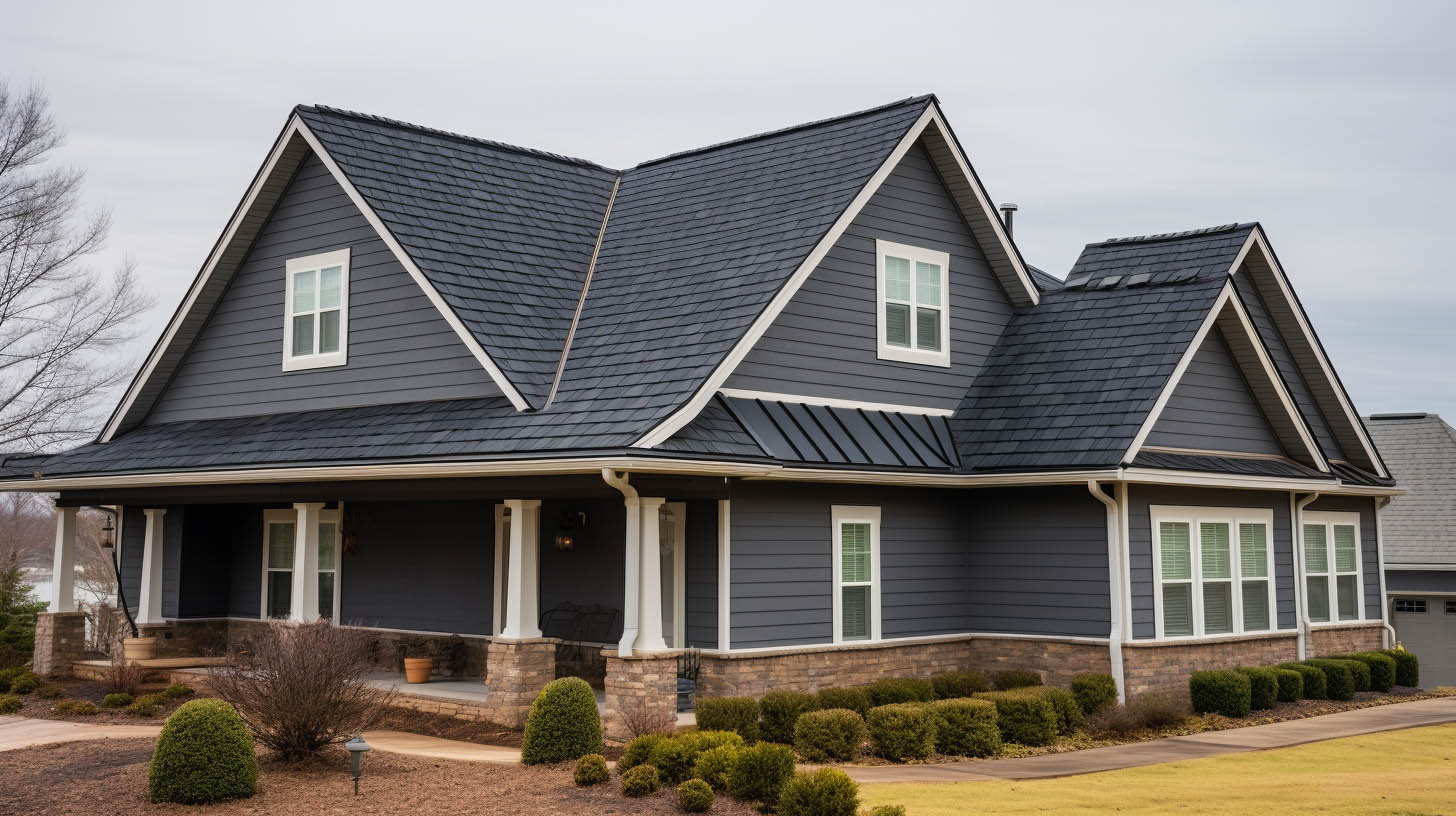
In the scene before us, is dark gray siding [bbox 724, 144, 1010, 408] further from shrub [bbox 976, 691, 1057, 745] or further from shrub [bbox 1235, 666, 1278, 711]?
shrub [bbox 1235, 666, 1278, 711]

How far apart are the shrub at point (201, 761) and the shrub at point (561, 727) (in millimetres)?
2624

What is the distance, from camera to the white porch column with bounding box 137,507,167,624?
22.4 metres

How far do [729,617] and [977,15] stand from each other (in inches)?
377

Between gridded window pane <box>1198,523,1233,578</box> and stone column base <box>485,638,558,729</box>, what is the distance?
921cm

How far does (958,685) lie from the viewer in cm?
1742

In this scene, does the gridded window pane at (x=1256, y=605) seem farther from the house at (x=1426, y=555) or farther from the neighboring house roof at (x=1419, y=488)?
the neighboring house roof at (x=1419, y=488)

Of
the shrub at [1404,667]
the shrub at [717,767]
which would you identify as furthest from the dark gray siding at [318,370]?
the shrub at [1404,667]

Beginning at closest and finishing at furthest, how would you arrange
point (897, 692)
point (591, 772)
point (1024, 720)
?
point (591, 772) < point (1024, 720) < point (897, 692)

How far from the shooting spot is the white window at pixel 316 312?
2036 cm

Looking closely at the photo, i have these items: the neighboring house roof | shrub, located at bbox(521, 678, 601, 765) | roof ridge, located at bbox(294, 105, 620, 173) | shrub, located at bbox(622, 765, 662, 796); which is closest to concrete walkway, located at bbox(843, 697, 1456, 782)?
shrub, located at bbox(622, 765, 662, 796)

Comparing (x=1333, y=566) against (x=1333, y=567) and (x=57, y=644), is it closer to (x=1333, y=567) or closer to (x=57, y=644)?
(x=1333, y=567)

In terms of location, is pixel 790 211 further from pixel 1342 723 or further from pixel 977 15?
pixel 1342 723

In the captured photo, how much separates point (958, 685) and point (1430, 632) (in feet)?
54.1

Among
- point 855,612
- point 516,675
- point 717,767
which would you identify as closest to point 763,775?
point 717,767
